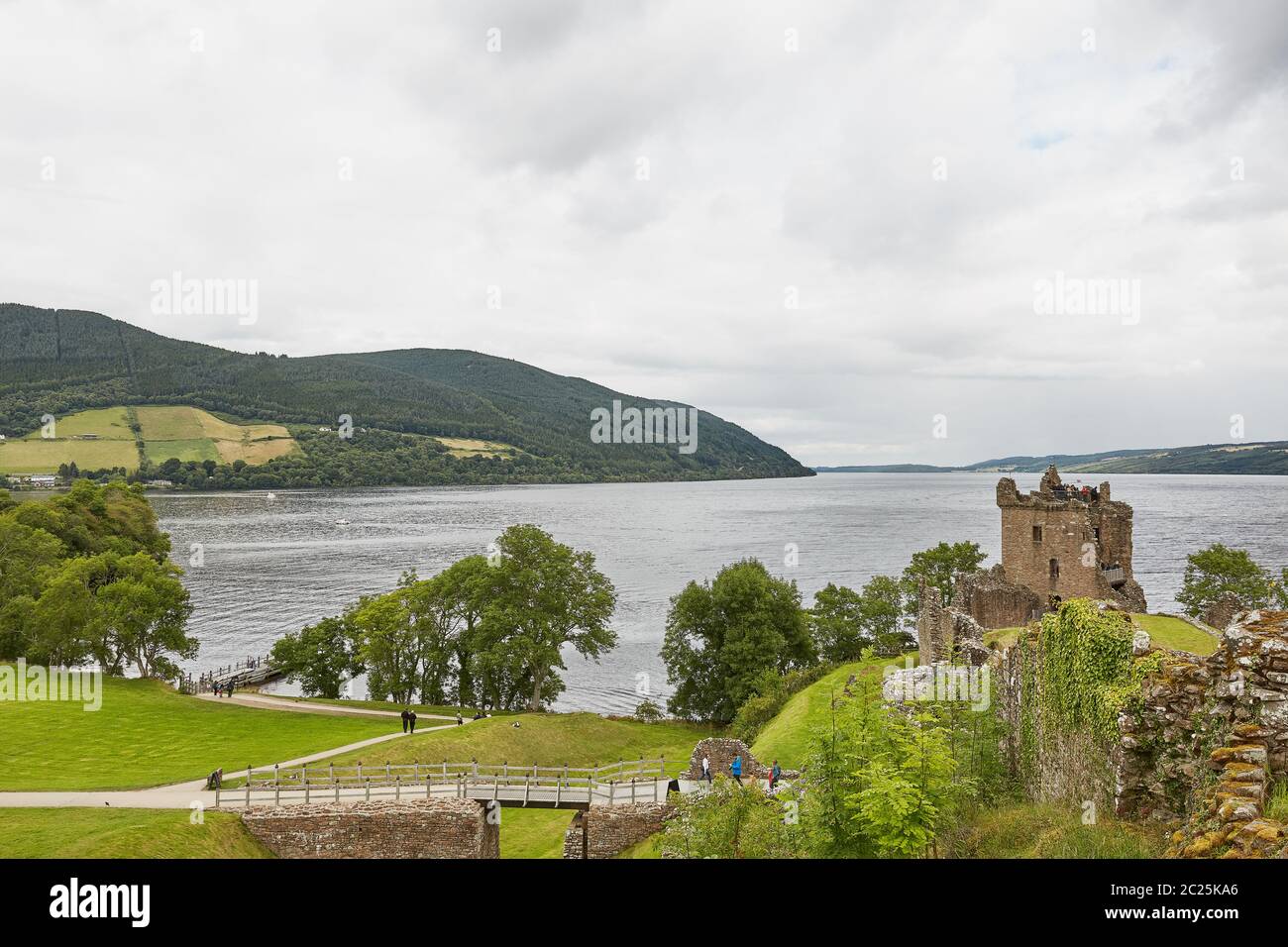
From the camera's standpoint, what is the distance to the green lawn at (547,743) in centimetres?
3219

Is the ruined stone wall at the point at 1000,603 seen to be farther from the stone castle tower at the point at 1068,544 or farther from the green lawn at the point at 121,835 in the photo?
the green lawn at the point at 121,835

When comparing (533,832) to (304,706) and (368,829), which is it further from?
(304,706)

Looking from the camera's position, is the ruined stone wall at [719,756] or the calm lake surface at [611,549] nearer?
the ruined stone wall at [719,756]

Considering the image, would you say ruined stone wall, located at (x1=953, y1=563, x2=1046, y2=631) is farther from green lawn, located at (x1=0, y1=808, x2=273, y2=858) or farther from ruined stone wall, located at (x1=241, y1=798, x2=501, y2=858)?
green lawn, located at (x1=0, y1=808, x2=273, y2=858)

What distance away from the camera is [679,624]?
169ft

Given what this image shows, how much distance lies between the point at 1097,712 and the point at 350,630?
5624 cm

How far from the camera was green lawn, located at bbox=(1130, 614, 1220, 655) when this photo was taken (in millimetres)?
17812

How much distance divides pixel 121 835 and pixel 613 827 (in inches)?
530

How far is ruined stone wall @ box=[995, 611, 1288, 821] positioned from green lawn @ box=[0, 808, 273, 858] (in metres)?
21.2

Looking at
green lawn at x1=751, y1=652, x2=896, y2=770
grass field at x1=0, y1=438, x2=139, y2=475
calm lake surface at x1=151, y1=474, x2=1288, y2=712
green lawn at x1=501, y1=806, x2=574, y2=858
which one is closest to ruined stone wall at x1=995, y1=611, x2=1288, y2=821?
green lawn at x1=751, y1=652, x2=896, y2=770

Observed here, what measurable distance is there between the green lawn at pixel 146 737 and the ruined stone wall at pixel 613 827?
14228 millimetres

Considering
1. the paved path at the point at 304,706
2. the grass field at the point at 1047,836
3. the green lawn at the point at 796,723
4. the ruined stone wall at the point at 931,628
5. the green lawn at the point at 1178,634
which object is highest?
the green lawn at the point at 1178,634

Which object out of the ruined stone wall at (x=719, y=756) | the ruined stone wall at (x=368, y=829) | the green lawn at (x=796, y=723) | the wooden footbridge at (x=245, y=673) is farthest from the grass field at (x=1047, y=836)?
the wooden footbridge at (x=245, y=673)

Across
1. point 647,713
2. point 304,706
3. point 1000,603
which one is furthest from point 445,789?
point 1000,603
